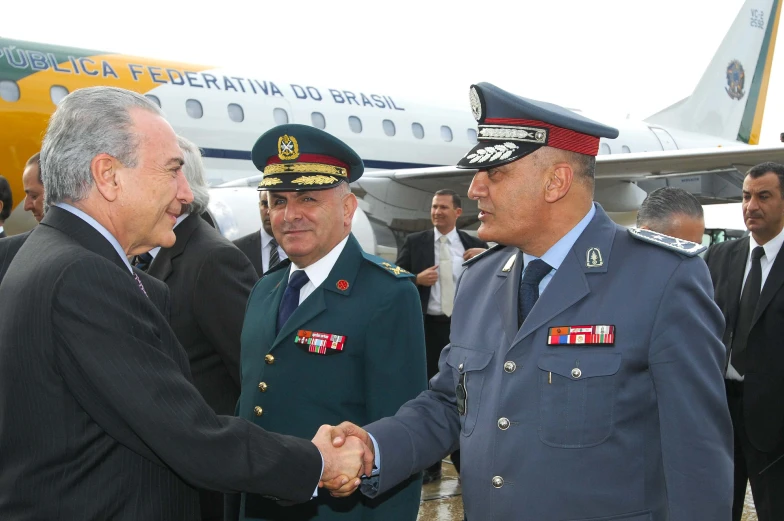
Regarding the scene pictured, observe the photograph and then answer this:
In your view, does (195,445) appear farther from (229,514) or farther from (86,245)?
(229,514)

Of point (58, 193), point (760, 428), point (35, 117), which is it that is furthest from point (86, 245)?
point (35, 117)

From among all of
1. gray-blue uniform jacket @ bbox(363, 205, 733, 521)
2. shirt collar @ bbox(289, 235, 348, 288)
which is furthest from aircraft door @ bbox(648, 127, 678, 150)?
gray-blue uniform jacket @ bbox(363, 205, 733, 521)

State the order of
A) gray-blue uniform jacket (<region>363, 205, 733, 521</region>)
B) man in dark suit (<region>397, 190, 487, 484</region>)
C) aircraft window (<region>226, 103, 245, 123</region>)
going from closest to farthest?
gray-blue uniform jacket (<region>363, 205, 733, 521</region>)
man in dark suit (<region>397, 190, 487, 484</region>)
aircraft window (<region>226, 103, 245, 123</region>)

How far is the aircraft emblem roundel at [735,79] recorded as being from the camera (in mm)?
19312

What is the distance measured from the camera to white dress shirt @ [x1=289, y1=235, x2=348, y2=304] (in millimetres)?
Answer: 2662

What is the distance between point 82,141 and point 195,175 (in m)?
1.28

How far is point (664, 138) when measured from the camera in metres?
17.2

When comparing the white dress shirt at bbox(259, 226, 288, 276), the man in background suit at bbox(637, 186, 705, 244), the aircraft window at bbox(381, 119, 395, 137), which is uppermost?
the aircraft window at bbox(381, 119, 395, 137)

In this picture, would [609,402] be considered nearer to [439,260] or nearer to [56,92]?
[439,260]

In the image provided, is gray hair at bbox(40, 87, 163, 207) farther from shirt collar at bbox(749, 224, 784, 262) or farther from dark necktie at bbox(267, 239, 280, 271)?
dark necktie at bbox(267, 239, 280, 271)

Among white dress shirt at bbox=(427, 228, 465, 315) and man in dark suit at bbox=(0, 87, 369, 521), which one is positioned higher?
white dress shirt at bbox=(427, 228, 465, 315)

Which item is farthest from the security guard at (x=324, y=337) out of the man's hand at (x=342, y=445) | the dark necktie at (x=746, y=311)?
the dark necktie at (x=746, y=311)

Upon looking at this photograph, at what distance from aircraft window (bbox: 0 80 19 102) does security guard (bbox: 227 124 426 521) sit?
25.8ft

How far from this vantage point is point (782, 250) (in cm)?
362
